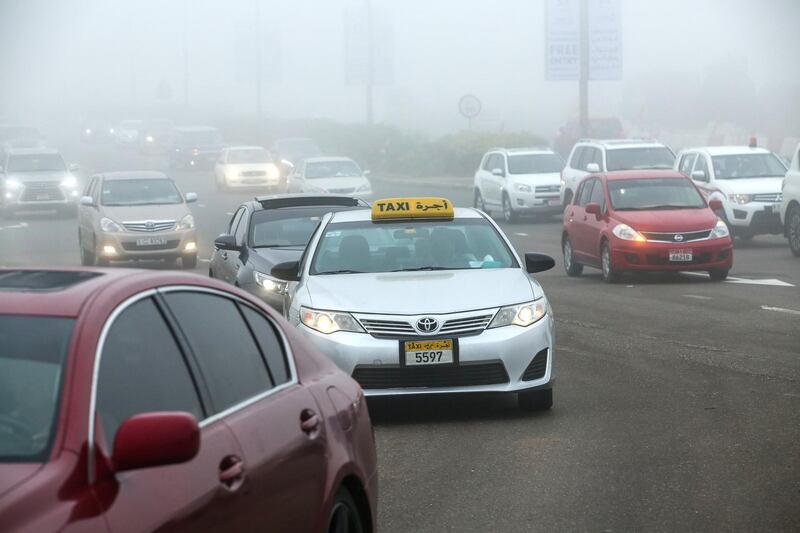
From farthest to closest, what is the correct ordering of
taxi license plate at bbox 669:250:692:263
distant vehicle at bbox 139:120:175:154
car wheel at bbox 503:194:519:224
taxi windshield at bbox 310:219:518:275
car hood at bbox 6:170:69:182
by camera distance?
distant vehicle at bbox 139:120:175:154, car hood at bbox 6:170:69:182, car wheel at bbox 503:194:519:224, taxi license plate at bbox 669:250:692:263, taxi windshield at bbox 310:219:518:275

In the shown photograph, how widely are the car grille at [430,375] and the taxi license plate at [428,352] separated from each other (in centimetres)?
5

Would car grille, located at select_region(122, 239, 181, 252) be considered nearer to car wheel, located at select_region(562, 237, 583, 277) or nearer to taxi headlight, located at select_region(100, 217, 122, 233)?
taxi headlight, located at select_region(100, 217, 122, 233)

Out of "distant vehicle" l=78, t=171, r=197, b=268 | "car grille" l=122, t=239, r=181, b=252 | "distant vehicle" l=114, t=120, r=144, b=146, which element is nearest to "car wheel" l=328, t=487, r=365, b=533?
"distant vehicle" l=78, t=171, r=197, b=268

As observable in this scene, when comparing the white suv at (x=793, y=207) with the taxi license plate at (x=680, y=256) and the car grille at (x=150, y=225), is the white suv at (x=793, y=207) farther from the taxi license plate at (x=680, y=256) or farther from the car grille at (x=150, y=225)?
the car grille at (x=150, y=225)

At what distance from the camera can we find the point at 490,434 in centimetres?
984

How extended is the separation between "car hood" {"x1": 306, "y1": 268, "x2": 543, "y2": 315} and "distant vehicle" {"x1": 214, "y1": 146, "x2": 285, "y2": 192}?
4110 centimetres

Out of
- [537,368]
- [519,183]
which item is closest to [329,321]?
[537,368]

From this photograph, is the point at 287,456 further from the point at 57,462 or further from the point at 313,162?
the point at 313,162

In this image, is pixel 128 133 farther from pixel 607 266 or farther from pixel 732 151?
pixel 607 266

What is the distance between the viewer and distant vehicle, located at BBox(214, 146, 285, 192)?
5228 centimetres

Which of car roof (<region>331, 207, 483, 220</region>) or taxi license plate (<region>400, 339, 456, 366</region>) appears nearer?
taxi license plate (<region>400, 339, 456, 366</region>)

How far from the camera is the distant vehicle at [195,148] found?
7094 centimetres

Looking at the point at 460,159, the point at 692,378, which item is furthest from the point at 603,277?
the point at 460,159

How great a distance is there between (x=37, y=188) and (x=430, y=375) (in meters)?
33.3
